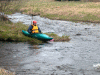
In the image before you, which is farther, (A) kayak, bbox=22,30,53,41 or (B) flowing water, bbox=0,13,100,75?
(A) kayak, bbox=22,30,53,41

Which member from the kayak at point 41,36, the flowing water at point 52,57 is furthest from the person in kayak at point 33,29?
the flowing water at point 52,57

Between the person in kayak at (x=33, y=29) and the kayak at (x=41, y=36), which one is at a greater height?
the person in kayak at (x=33, y=29)

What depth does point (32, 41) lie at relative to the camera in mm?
12078

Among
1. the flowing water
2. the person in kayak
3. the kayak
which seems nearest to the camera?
the flowing water

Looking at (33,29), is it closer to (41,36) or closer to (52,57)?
(41,36)

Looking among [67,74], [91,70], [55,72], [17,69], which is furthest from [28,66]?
[91,70]

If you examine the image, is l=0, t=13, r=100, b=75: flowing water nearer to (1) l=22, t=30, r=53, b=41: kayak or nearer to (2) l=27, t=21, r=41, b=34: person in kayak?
(1) l=22, t=30, r=53, b=41: kayak

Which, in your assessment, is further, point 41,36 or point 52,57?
point 41,36

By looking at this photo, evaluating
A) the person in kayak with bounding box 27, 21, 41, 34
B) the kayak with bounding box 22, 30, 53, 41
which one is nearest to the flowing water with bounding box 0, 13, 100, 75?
the kayak with bounding box 22, 30, 53, 41

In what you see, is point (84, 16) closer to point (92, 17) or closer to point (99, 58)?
point (92, 17)

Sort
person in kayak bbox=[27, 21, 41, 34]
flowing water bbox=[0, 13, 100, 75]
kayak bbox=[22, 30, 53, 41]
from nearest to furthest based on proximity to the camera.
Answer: flowing water bbox=[0, 13, 100, 75] < kayak bbox=[22, 30, 53, 41] < person in kayak bbox=[27, 21, 41, 34]

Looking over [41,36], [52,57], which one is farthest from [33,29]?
[52,57]

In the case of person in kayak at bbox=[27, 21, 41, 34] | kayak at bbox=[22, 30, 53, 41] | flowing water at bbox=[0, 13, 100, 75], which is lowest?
flowing water at bbox=[0, 13, 100, 75]

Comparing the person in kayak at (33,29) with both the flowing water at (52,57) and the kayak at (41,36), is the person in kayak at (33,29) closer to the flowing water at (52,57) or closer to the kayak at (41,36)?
the kayak at (41,36)
